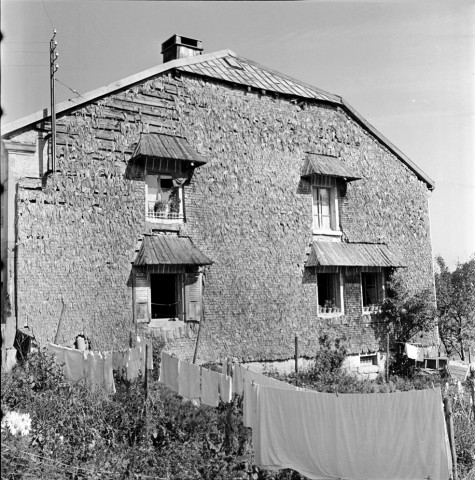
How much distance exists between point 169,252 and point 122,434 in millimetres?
5639

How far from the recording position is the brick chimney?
16250 mm

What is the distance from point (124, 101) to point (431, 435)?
34.9 ft

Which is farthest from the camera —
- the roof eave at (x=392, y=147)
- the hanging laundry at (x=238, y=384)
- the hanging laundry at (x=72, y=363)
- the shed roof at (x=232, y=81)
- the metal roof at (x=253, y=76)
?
the roof eave at (x=392, y=147)

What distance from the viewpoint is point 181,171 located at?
48.3 ft

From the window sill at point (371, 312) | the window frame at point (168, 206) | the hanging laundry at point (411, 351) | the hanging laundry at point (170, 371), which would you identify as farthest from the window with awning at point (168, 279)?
the hanging laundry at point (411, 351)

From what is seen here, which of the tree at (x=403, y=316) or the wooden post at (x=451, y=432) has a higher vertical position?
the tree at (x=403, y=316)

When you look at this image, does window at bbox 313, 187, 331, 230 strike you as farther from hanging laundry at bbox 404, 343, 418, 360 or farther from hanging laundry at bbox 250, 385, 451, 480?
hanging laundry at bbox 250, 385, 451, 480

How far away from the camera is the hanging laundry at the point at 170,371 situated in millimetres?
10562

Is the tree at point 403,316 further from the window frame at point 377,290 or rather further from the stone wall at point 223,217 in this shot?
the stone wall at point 223,217

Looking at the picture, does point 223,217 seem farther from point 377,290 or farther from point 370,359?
point 370,359

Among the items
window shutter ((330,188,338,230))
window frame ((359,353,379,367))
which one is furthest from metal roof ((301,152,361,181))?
window frame ((359,353,379,367))

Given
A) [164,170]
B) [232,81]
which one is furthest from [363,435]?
[232,81]

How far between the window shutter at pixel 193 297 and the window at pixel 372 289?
6.06 metres

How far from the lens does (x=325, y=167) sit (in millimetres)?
17188
